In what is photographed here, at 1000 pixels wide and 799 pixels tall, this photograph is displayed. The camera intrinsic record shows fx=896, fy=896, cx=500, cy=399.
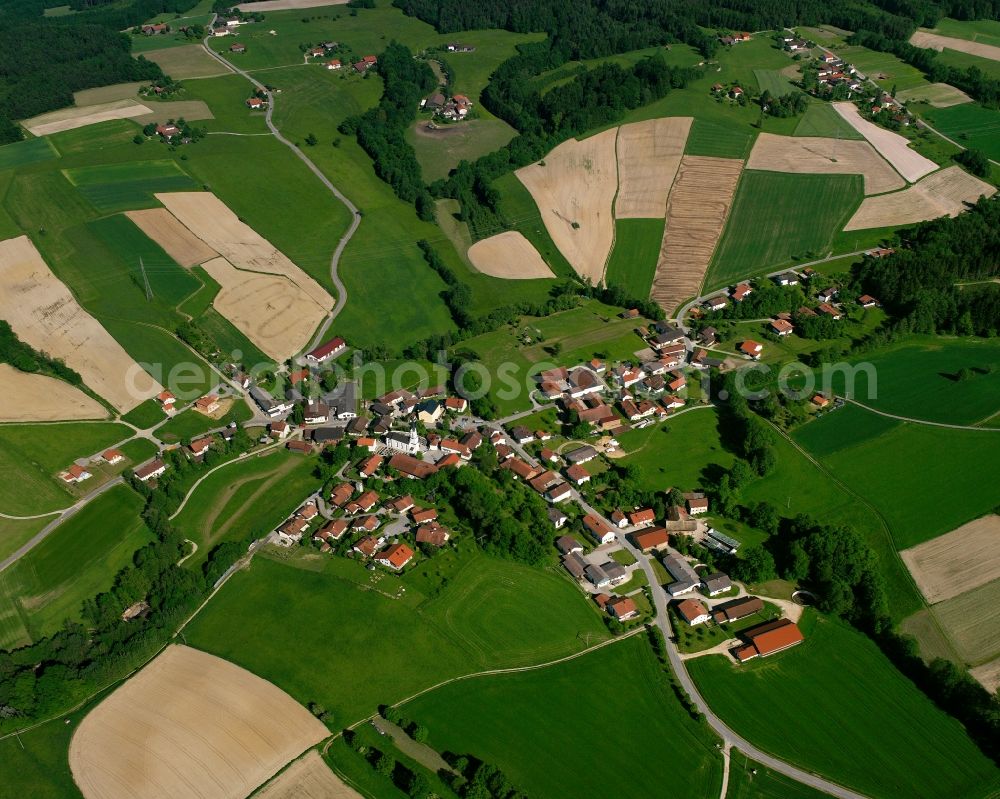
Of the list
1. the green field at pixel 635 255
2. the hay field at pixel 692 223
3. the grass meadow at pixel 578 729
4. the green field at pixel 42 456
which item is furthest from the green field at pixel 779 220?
the green field at pixel 42 456

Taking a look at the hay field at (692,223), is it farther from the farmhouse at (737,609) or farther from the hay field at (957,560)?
the farmhouse at (737,609)

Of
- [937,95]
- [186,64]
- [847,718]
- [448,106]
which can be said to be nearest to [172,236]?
[448,106]

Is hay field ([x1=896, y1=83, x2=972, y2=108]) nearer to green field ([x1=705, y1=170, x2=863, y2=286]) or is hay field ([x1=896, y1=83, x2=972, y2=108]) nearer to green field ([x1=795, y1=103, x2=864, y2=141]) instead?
green field ([x1=795, y1=103, x2=864, y2=141])

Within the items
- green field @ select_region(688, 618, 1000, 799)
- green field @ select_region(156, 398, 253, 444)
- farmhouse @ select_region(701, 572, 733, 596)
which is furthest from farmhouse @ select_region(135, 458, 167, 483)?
green field @ select_region(688, 618, 1000, 799)

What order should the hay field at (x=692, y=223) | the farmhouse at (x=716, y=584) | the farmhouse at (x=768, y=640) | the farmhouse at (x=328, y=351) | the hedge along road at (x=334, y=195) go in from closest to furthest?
the farmhouse at (x=768, y=640) < the farmhouse at (x=716, y=584) < the farmhouse at (x=328, y=351) < the hedge along road at (x=334, y=195) < the hay field at (x=692, y=223)

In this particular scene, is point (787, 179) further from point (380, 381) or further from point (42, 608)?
point (42, 608)

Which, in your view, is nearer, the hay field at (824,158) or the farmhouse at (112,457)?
the farmhouse at (112,457)

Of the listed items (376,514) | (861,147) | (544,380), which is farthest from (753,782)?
(861,147)
